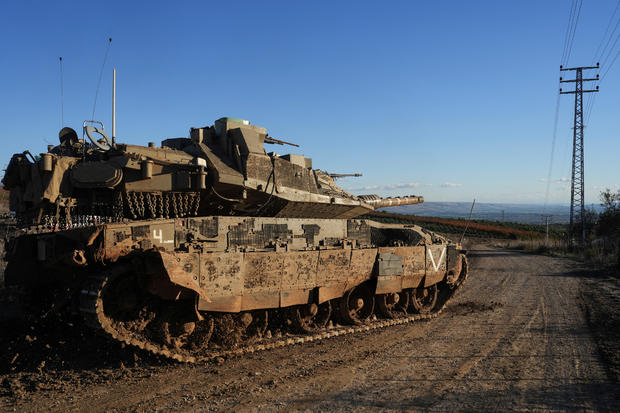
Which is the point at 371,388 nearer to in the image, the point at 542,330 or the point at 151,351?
the point at 151,351

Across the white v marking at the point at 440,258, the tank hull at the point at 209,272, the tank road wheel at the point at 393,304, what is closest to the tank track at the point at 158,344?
the tank hull at the point at 209,272

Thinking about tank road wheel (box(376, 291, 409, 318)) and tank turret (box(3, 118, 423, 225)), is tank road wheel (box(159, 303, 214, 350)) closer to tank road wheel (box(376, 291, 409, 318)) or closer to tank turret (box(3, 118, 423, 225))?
tank turret (box(3, 118, 423, 225))

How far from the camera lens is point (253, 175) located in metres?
9.27

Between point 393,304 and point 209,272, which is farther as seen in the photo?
point 393,304

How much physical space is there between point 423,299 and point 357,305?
2.85 meters

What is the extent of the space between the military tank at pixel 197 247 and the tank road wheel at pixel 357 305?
0.03 m

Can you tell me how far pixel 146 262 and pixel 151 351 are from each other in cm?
136

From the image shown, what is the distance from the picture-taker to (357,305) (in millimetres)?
10453

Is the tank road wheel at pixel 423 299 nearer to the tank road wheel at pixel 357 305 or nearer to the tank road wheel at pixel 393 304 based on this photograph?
the tank road wheel at pixel 393 304

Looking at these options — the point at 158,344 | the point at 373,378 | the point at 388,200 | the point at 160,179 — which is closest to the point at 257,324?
the point at 158,344

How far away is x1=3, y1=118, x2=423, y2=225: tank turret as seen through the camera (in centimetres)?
780

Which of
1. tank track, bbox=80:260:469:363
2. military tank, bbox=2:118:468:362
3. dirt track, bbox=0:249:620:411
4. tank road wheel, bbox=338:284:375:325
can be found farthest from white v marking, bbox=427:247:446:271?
tank track, bbox=80:260:469:363

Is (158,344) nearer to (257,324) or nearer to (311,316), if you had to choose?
(257,324)

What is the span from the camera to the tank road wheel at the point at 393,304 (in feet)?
36.2
